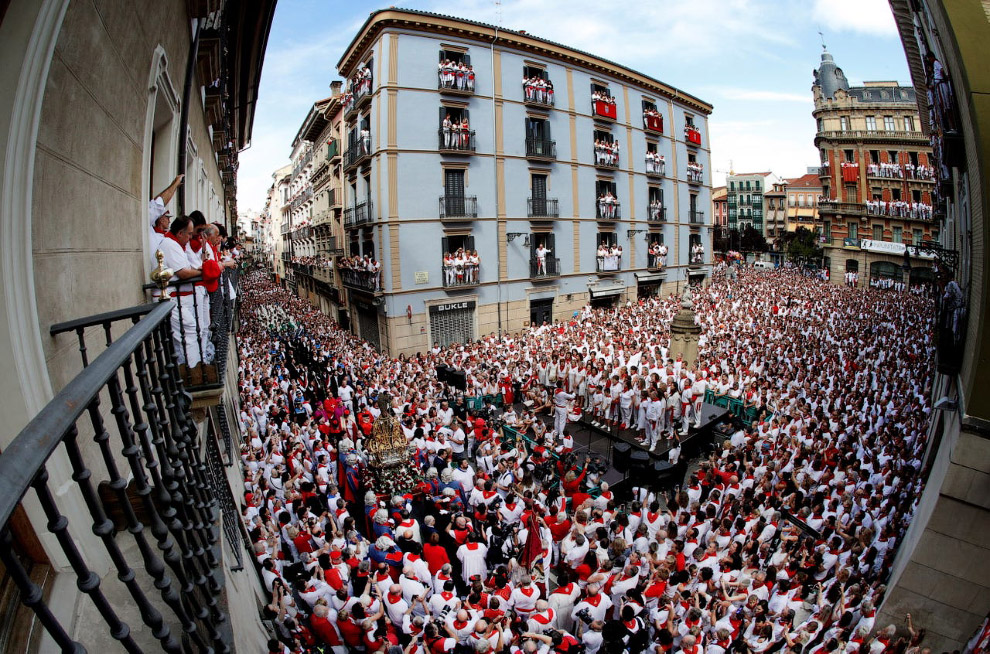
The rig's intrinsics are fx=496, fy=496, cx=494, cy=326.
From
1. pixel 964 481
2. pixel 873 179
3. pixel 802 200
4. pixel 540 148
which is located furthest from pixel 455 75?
pixel 802 200

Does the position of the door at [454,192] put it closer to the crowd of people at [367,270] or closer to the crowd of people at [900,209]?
the crowd of people at [367,270]

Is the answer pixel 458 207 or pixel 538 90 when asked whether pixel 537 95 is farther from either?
pixel 458 207

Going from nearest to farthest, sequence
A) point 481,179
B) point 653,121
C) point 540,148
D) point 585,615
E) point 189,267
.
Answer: point 189,267 → point 585,615 → point 481,179 → point 540,148 → point 653,121

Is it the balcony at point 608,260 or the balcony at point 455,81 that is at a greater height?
the balcony at point 455,81

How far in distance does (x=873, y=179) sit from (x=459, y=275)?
4201 cm

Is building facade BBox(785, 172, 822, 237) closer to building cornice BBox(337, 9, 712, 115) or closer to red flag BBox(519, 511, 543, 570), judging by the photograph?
building cornice BBox(337, 9, 712, 115)

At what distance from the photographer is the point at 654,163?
31984mm

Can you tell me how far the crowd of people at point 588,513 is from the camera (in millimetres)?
6109

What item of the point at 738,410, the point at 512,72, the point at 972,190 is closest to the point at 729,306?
the point at 738,410

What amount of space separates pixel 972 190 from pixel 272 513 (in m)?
13.1

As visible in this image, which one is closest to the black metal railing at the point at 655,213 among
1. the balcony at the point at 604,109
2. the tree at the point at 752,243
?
the balcony at the point at 604,109

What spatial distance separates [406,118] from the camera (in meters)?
21.5

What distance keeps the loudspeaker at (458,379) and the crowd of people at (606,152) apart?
675 inches

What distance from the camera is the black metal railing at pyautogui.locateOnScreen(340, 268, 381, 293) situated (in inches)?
861
